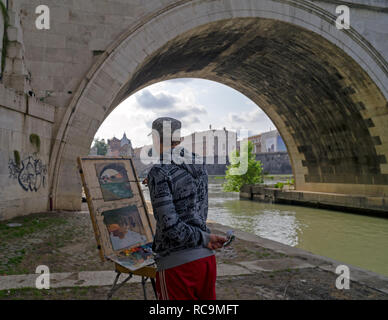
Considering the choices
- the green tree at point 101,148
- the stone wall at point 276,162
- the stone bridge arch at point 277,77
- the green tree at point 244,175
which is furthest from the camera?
the green tree at point 101,148

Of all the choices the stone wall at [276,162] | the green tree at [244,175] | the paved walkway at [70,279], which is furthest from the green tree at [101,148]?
the paved walkway at [70,279]

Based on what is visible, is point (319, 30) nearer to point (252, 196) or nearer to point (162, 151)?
point (162, 151)

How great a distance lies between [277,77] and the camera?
15852mm

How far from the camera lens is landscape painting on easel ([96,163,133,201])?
3209 mm

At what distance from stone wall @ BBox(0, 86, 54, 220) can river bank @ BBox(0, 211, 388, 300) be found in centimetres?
131

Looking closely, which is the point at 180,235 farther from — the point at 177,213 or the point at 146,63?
the point at 146,63

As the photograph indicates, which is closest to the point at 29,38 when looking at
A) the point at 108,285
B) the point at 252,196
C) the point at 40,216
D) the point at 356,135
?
the point at 40,216

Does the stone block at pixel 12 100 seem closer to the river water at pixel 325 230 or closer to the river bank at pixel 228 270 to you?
the river bank at pixel 228 270

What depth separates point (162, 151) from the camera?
2.12 m

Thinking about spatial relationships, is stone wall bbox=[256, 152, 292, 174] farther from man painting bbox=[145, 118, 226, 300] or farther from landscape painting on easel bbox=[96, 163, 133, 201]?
man painting bbox=[145, 118, 226, 300]

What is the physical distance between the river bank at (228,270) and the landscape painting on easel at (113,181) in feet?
3.62

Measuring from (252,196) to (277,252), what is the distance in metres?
16.4

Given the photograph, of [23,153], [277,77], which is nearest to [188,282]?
[23,153]

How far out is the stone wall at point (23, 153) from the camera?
7547mm
